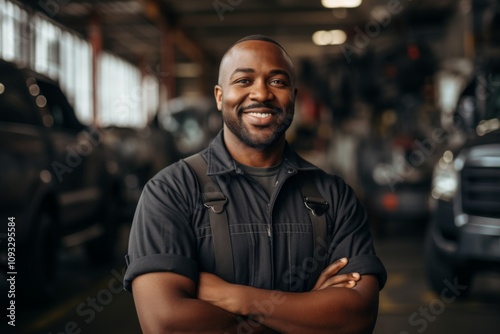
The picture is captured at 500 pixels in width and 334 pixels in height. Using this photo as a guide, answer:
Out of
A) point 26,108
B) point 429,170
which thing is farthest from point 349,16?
point 26,108

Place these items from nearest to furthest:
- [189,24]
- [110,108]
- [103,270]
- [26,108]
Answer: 1. [26,108]
2. [103,270]
3. [189,24]
4. [110,108]

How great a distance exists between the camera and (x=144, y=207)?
2955mm

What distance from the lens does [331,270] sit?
3031mm

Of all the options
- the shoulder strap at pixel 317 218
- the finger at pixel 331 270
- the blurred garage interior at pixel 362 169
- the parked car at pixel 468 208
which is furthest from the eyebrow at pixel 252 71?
the parked car at pixel 468 208

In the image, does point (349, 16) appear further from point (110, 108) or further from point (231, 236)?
point (231, 236)

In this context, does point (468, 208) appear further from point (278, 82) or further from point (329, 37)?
point (329, 37)

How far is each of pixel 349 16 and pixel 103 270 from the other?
25.8 m

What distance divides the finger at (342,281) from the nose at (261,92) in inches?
26.8

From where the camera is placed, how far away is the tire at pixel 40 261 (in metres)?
7.73

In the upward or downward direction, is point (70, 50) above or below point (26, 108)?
above

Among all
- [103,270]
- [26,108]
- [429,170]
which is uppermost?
[26,108]

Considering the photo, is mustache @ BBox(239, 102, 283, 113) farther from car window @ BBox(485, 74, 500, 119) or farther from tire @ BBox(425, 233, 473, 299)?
car window @ BBox(485, 74, 500, 119)

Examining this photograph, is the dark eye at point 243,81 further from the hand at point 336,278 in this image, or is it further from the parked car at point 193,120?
the parked car at point 193,120

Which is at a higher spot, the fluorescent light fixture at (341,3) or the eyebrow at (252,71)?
the fluorescent light fixture at (341,3)
